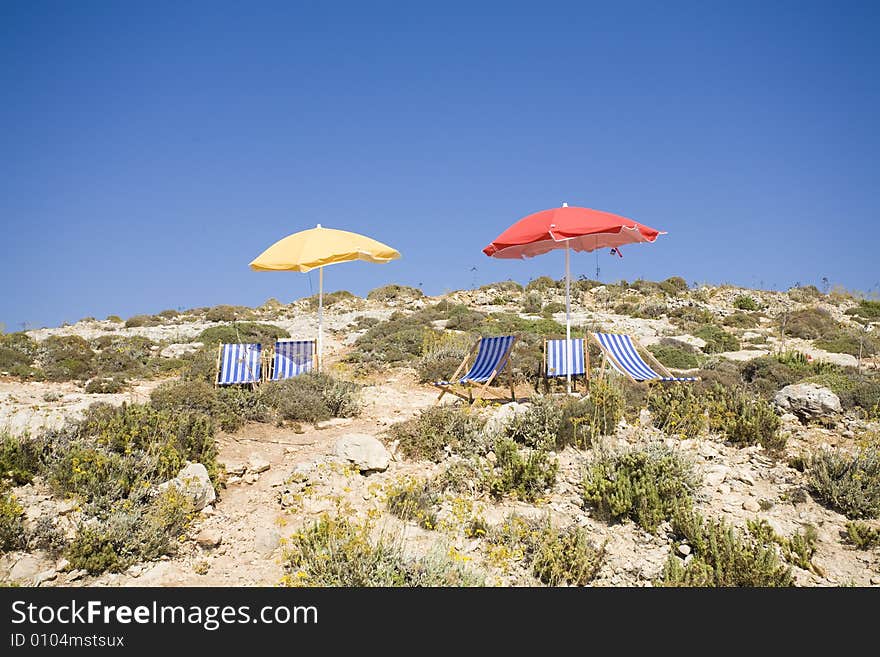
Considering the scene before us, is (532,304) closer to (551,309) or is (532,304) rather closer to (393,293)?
(551,309)

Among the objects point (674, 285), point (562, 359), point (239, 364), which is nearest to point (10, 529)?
point (239, 364)

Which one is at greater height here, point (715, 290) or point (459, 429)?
point (715, 290)

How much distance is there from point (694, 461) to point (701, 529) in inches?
39.9

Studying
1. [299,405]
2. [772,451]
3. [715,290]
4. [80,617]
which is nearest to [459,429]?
[299,405]

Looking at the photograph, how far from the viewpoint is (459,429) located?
246 inches

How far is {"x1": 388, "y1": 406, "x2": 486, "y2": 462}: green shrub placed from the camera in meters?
5.97

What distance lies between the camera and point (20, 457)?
5012 mm

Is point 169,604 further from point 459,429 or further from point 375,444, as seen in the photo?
point 459,429

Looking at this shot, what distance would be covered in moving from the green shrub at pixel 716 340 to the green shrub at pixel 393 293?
12.1 m

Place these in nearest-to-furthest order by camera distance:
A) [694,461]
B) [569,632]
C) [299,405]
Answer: [569,632]
[694,461]
[299,405]

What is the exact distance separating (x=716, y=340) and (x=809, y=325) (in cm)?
370

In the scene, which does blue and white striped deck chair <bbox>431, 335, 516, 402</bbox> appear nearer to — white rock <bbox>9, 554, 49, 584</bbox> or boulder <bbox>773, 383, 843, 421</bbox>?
boulder <bbox>773, 383, 843, 421</bbox>

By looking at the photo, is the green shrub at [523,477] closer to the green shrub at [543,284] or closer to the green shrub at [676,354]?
the green shrub at [676,354]

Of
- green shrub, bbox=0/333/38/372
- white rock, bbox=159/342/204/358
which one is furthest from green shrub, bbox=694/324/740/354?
green shrub, bbox=0/333/38/372
